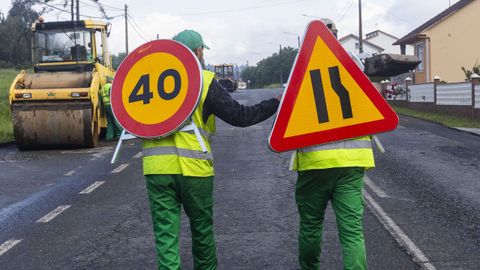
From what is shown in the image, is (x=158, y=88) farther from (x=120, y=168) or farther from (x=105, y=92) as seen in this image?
(x=105, y=92)

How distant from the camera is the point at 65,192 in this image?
8.84 meters

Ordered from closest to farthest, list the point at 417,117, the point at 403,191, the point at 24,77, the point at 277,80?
the point at 403,191, the point at 24,77, the point at 417,117, the point at 277,80

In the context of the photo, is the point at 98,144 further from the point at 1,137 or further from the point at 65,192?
the point at 65,192

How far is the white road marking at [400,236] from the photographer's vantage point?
5.10 m

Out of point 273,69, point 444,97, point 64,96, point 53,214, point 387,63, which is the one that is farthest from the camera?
point 273,69

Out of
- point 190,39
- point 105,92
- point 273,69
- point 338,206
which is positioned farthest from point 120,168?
point 273,69

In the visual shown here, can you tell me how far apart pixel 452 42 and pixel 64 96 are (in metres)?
29.7

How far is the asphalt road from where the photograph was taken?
5340 mm

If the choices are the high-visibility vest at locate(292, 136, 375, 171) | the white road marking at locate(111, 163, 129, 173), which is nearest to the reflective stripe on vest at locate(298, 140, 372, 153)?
the high-visibility vest at locate(292, 136, 375, 171)

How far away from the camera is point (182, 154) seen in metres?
3.79

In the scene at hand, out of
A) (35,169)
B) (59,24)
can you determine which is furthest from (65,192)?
(59,24)

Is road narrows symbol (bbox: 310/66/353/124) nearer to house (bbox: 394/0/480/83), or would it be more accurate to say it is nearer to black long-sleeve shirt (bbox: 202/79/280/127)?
black long-sleeve shirt (bbox: 202/79/280/127)

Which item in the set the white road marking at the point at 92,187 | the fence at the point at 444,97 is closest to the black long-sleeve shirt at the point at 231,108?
the white road marking at the point at 92,187

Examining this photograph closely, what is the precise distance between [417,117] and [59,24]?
14.4 meters
